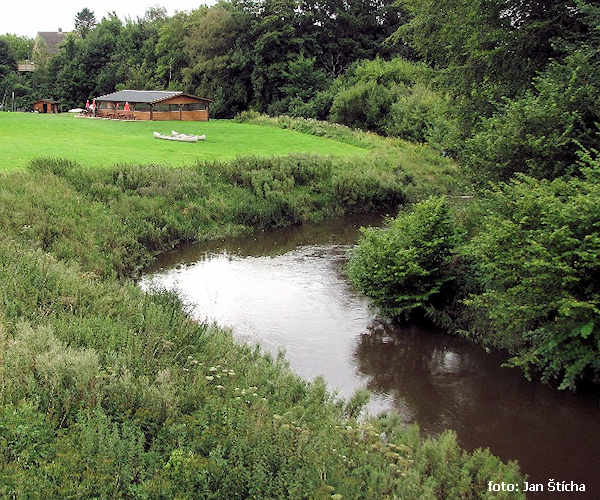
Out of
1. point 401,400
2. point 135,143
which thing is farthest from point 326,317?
point 135,143

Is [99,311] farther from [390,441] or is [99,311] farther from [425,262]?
[425,262]

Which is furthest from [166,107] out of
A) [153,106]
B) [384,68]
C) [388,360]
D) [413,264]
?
[388,360]

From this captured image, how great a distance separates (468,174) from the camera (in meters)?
15.5

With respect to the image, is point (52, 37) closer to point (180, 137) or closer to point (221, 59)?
point (221, 59)

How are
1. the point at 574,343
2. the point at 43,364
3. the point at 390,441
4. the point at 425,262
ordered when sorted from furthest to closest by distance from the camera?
the point at 425,262 → the point at 574,343 → the point at 390,441 → the point at 43,364

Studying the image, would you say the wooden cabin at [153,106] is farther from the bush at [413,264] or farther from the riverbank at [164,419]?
the bush at [413,264]

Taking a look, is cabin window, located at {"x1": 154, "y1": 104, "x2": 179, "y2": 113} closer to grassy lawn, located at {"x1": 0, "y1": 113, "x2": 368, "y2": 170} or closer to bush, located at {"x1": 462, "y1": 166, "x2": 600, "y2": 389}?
grassy lawn, located at {"x1": 0, "y1": 113, "x2": 368, "y2": 170}

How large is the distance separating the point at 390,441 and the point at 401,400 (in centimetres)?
278

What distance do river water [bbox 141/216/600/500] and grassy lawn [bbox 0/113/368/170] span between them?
8.46m

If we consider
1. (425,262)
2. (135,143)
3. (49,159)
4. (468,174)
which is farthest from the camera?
(135,143)

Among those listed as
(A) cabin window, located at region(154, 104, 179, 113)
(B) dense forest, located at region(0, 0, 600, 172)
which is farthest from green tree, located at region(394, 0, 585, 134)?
(A) cabin window, located at region(154, 104, 179, 113)

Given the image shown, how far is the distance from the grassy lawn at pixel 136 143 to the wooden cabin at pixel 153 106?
1960 millimetres

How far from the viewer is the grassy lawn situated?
84.0ft

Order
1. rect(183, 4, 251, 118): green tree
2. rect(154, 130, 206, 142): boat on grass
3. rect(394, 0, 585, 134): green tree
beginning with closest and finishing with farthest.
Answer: rect(394, 0, 585, 134): green tree
rect(154, 130, 206, 142): boat on grass
rect(183, 4, 251, 118): green tree
